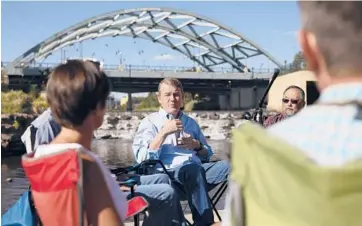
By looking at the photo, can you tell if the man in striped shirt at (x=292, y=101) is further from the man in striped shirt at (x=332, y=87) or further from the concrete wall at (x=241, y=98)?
the concrete wall at (x=241, y=98)

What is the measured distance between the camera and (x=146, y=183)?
3.71 meters

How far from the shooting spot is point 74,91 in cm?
201

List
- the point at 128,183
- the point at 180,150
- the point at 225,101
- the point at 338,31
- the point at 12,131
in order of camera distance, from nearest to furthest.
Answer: the point at 338,31
the point at 128,183
the point at 180,150
the point at 12,131
the point at 225,101

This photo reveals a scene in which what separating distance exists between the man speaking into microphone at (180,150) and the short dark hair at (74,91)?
1796mm

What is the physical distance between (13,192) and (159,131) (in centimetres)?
1086

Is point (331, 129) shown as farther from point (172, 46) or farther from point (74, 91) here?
point (172, 46)

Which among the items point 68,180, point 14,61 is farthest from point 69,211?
point 14,61

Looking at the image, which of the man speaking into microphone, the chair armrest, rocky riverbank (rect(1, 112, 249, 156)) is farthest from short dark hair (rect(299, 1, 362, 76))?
rocky riverbank (rect(1, 112, 249, 156))

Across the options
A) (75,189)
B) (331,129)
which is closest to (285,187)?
(331,129)

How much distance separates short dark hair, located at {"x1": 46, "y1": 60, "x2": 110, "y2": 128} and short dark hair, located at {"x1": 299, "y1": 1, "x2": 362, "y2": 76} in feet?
3.11

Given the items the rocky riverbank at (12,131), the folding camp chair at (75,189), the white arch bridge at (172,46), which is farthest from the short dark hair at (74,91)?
the white arch bridge at (172,46)

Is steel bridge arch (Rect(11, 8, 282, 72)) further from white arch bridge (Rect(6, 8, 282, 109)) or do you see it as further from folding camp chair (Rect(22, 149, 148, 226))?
folding camp chair (Rect(22, 149, 148, 226))

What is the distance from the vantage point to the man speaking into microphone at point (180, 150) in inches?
148

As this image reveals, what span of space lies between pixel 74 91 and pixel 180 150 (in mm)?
2171
